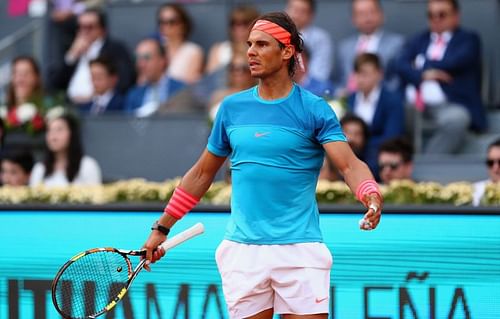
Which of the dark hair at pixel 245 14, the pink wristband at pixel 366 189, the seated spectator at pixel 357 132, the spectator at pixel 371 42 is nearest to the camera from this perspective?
the pink wristband at pixel 366 189

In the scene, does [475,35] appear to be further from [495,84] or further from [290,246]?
[290,246]

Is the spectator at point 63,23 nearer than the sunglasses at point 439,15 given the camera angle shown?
No

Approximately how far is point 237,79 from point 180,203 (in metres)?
5.23

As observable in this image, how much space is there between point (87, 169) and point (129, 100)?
1.85m

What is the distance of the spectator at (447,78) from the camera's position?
990 cm

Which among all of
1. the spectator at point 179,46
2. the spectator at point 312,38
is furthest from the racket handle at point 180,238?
the spectator at point 179,46

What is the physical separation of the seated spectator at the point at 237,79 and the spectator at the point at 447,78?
1371 mm

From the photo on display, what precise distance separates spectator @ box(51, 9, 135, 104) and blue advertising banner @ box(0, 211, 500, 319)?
507cm

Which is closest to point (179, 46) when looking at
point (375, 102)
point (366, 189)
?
point (375, 102)

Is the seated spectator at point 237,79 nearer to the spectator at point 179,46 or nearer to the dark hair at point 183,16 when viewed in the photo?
the spectator at point 179,46

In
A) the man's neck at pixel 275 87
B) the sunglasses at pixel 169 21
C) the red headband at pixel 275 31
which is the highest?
the sunglasses at pixel 169 21

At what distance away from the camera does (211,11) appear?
37.8ft

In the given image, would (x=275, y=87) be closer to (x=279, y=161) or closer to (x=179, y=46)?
(x=279, y=161)

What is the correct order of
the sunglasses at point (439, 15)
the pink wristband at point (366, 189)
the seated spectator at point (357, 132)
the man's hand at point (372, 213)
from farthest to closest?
the sunglasses at point (439, 15), the seated spectator at point (357, 132), the pink wristband at point (366, 189), the man's hand at point (372, 213)
